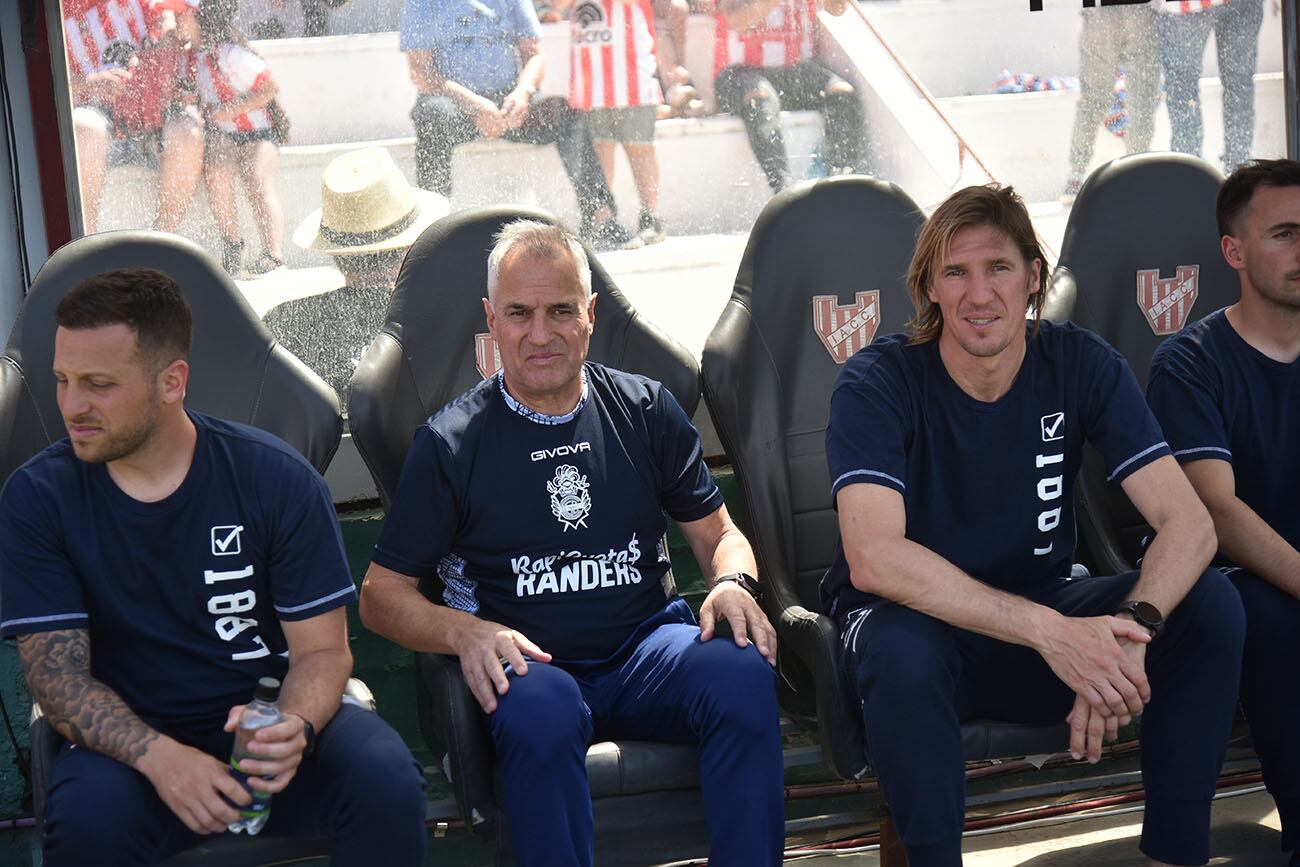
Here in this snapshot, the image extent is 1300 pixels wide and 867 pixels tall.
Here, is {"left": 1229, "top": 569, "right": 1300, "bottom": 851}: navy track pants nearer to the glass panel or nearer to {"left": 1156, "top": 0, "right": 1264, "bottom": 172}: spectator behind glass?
the glass panel

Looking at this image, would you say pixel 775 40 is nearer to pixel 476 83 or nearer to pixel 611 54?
pixel 611 54

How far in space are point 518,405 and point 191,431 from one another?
0.53m

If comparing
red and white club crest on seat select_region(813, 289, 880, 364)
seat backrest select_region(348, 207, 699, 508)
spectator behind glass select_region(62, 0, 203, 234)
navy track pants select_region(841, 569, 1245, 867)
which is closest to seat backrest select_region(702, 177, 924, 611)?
red and white club crest on seat select_region(813, 289, 880, 364)

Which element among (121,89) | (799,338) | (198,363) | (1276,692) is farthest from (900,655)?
(121,89)

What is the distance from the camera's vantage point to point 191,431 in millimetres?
2172

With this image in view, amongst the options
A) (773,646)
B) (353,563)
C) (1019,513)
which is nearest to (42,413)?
(353,563)

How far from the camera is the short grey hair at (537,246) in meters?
2.45

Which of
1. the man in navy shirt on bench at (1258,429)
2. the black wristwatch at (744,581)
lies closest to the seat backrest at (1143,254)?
the man in navy shirt on bench at (1258,429)

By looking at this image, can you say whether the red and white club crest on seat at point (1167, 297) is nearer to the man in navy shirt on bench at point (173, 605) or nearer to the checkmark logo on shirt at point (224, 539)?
the man in navy shirt on bench at point (173, 605)

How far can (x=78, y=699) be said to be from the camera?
199cm

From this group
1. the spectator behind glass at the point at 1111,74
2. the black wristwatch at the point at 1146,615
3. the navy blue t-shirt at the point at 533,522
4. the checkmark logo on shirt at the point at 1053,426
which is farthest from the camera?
the spectator behind glass at the point at 1111,74

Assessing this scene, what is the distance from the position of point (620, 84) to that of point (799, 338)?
0.74 m

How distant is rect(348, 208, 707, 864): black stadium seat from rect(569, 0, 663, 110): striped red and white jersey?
55 centimetres

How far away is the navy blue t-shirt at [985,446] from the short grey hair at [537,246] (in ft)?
1.57
